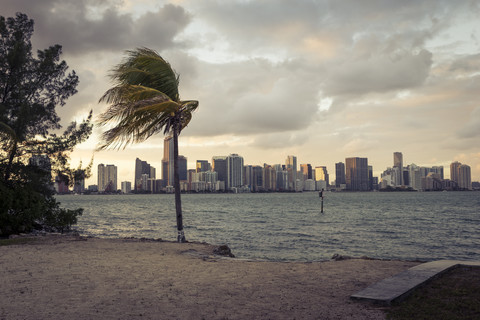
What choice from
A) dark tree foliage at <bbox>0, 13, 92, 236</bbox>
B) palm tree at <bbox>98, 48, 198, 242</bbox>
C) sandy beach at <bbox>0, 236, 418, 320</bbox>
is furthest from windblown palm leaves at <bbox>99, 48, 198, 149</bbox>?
dark tree foliage at <bbox>0, 13, 92, 236</bbox>

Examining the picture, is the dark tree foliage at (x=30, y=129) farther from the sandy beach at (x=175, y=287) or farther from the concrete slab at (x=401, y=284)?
the concrete slab at (x=401, y=284)

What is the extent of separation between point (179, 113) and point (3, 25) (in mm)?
15483

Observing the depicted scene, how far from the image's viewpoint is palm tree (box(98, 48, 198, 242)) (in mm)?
13352

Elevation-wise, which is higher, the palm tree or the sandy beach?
the palm tree

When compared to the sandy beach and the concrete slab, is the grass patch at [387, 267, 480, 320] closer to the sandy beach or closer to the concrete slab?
the concrete slab

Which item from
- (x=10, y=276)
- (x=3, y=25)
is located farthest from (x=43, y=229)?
(x=10, y=276)

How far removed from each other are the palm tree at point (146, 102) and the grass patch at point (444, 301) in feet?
33.4

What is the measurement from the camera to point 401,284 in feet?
24.2

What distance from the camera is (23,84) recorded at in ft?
75.6

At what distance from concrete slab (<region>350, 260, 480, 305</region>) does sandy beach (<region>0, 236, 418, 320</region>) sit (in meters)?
0.32

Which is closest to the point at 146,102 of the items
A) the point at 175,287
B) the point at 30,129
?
the point at 175,287

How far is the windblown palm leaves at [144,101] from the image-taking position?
43.8 feet

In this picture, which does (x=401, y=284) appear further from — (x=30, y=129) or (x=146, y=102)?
(x=30, y=129)

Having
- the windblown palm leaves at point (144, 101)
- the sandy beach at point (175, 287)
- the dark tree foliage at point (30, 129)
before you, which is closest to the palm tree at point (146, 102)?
the windblown palm leaves at point (144, 101)
